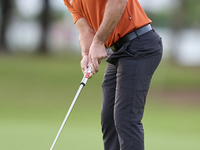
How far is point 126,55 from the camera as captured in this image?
4.19 metres

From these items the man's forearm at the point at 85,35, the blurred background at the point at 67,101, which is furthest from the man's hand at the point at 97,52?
the blurred background at the point at 67,101

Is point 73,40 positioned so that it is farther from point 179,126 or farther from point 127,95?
point 127,95

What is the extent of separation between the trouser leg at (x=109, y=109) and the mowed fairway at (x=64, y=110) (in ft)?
7.77

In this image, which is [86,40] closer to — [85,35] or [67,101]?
[85,35]

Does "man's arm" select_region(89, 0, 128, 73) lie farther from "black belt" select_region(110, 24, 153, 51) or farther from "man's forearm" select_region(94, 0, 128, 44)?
"black belt" select_region(110, 24, 153, 51)

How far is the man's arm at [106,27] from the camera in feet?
13.3

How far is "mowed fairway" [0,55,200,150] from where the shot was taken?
7824 millimetres

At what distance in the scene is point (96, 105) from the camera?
47.7 ft

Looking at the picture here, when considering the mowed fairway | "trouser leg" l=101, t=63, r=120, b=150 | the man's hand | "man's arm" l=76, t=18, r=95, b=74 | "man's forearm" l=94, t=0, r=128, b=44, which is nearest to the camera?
"man's forearm" l=94, t=0, r=128, b=44

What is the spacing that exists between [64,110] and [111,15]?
371 inches

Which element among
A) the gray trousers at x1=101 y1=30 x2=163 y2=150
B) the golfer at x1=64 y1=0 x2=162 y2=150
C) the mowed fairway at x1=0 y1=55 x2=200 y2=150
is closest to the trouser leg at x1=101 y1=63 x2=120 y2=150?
the golfer at x1=64 y1=0 x2=162 y2=150

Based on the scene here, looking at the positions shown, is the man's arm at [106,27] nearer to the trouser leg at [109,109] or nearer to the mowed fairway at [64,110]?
the trouser leg at [109,109]

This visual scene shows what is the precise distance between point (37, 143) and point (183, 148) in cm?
208

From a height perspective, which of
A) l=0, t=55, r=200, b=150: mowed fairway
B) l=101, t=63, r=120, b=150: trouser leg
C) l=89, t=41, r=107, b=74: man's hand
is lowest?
l=0, t=55, r=200, b=150: mowed fairway
